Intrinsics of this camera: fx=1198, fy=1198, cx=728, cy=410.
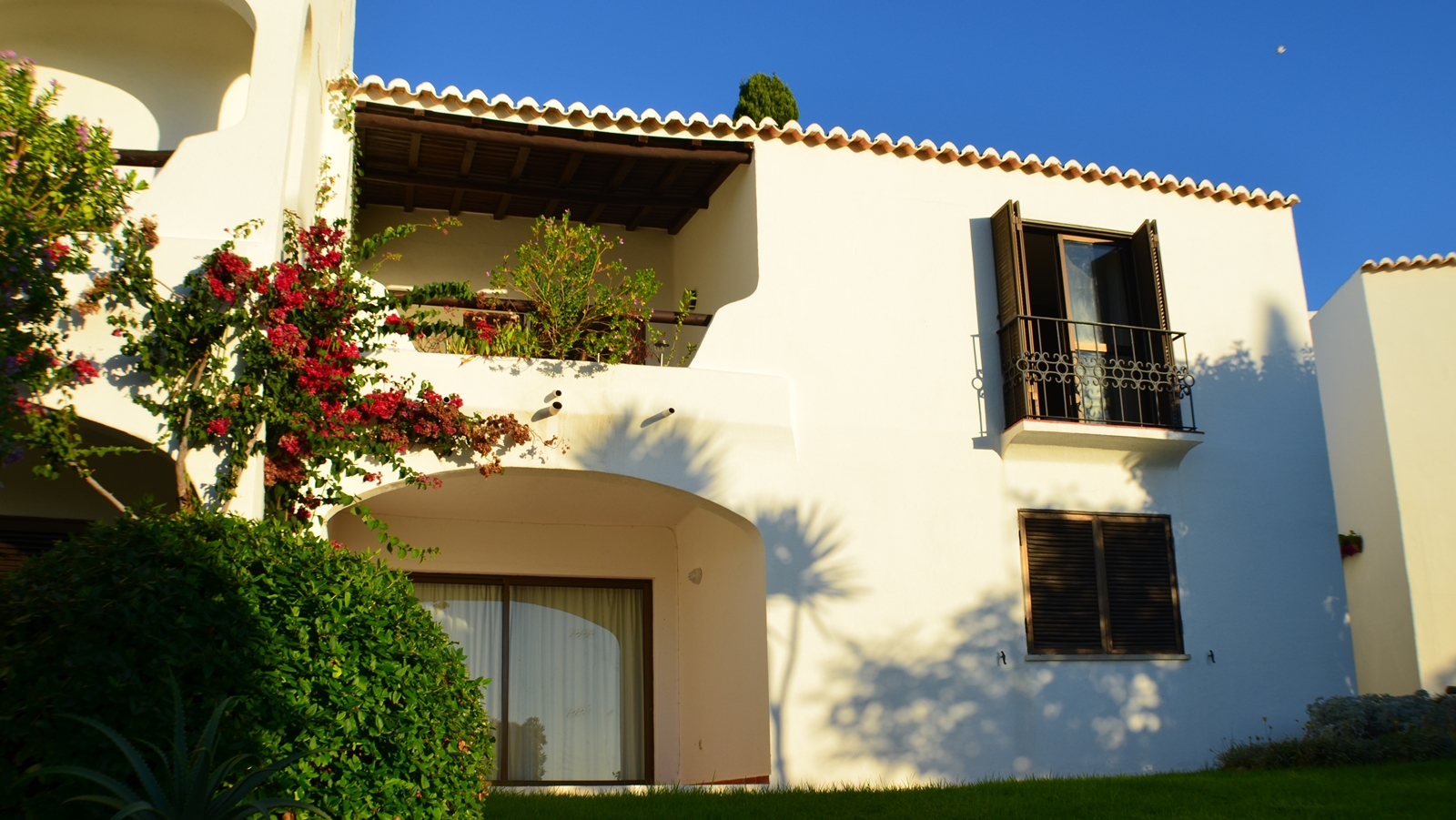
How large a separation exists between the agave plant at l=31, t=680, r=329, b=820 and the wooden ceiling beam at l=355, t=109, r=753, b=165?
6.89 m

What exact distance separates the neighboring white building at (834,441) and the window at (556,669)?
4 centimetres

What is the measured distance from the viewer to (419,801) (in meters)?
5.50

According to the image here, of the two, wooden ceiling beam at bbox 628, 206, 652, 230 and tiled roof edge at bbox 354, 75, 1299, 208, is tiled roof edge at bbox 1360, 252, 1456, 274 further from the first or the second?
wooden ceiling beam at bbox 628, 206, 652, 230

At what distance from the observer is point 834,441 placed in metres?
10.9

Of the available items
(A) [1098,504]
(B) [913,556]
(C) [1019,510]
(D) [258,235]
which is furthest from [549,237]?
(A) [1098,504]

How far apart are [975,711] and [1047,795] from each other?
5.28 feet

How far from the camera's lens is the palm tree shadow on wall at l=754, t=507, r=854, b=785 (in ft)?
33.4

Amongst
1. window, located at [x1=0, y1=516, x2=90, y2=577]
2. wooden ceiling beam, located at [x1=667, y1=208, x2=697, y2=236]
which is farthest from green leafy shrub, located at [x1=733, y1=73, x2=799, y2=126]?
window, located at [x1=0, y1=516, x2=90, y2=577]

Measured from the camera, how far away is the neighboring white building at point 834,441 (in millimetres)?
10242

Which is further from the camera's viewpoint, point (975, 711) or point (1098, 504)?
point (1098, 504)

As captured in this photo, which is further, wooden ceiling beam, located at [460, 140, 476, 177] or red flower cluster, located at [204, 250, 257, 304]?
wooden ceiling beam, located at [460, 140, 476, 177]

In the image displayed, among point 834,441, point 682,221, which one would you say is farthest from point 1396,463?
point 682,221

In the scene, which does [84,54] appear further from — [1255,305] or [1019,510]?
[1255,305]

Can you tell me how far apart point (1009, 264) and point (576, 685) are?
6.20m
